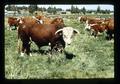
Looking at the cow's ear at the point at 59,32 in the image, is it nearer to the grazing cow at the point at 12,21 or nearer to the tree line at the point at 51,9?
the tree line at the point at 51,9

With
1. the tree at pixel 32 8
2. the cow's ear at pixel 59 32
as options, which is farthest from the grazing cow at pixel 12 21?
the cow's ear at pixel 59 32

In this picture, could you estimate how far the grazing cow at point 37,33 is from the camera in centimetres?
188

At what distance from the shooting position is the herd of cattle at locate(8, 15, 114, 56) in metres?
1.86

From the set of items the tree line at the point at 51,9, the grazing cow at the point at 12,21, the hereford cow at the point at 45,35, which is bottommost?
the hereford cow at the point at 45,35

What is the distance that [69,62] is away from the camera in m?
1.85

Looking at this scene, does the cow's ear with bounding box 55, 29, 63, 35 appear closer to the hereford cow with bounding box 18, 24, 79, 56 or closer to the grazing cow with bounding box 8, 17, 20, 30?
the hereford cow with bounding box 18, 24, 79, 56

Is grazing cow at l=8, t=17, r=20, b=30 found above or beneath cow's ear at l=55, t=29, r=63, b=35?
above

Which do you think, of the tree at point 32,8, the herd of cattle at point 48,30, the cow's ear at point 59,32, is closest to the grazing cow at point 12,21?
the herd of cattle at point 48,30

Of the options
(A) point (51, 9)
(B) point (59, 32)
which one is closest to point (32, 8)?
→ (A) point (51, 9)

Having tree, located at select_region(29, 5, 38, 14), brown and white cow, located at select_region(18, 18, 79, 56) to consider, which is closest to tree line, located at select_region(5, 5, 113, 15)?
tree, located at select_region(29, 5, 38, 14)

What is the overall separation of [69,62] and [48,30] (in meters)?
0.28

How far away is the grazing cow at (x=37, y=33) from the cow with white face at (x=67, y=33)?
0.10 ft

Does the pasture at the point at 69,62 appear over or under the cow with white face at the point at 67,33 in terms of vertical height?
under
